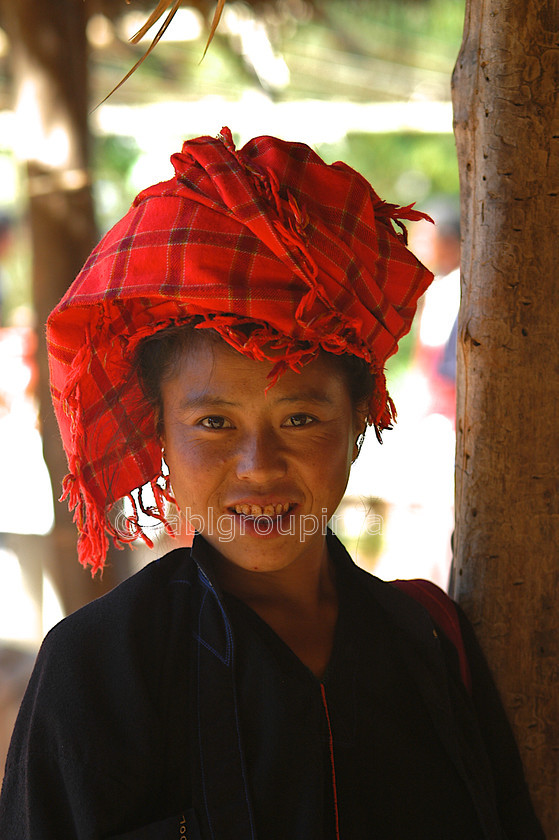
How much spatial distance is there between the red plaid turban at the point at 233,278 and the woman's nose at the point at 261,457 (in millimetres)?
107

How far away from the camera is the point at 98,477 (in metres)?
1.44

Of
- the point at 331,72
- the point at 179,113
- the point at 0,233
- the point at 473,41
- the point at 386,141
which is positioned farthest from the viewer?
the point at 386,141

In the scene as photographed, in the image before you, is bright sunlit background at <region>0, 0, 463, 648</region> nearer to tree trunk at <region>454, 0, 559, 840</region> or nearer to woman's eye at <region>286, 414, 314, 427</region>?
tree trunk at <region>454, 0, 559, 840</region>

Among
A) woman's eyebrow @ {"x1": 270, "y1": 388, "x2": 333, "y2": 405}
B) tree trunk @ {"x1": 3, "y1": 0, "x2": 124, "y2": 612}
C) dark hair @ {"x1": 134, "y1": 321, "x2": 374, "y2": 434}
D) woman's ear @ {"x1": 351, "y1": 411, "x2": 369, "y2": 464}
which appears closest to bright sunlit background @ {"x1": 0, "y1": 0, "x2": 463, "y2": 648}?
tree trunk @ {"x1": 3, "y1": 0, "x2": 124, "y2": 612}

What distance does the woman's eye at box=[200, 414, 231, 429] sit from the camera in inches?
50.6

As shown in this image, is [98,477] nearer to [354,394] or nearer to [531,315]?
[354,394]

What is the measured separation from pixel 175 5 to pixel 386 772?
1.24 metres

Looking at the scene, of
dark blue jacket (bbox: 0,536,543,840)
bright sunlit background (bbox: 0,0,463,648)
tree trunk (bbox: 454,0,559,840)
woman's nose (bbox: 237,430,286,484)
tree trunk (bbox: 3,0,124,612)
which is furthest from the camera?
bright sunlit background (bbox: 0,0,463,648)

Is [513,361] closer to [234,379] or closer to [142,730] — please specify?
[234,379]

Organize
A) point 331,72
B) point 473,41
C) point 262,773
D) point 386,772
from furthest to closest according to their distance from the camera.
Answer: point 331,72
point 473,41
point 386,772
point 262,773

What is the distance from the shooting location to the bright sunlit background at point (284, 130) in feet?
12.8

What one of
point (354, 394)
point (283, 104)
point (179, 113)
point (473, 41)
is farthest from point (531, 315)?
point (179, 113)

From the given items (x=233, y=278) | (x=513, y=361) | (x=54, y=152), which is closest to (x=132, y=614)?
(x=233, y=278)

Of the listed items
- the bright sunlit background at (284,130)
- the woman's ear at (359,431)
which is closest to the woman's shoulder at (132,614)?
the woman's ear at (359,431)
